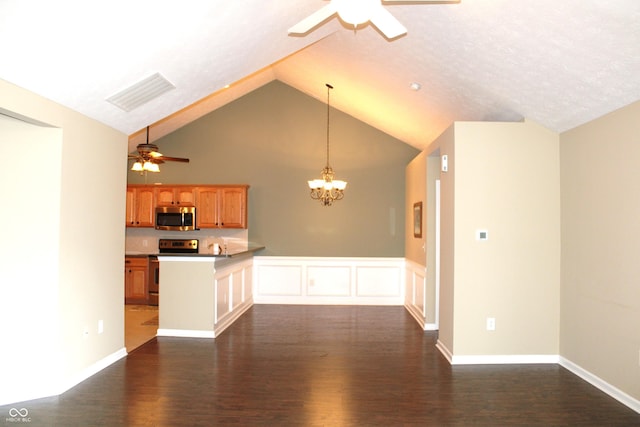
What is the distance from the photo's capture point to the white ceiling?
2.68 m

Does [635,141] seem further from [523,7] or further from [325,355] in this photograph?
[325,355]

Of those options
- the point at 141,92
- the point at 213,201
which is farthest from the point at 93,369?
the point at 213,201

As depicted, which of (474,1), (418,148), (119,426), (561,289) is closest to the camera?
(119,426)

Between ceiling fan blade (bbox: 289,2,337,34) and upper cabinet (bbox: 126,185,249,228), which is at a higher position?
ceiling fan blade (bbox: 289,2,337,34)

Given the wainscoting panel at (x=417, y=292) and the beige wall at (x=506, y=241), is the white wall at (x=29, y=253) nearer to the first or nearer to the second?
Result: the beige wall at (x=506, y=241)

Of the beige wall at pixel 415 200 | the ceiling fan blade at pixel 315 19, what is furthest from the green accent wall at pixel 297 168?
the ceiling fan blade at pixel 315 19

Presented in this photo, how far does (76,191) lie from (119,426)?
6.50 ft

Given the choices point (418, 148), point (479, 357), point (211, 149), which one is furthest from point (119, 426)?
point (418, 148)

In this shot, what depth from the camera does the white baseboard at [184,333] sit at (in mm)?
Result: 5145

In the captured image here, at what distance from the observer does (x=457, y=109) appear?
5.05 m

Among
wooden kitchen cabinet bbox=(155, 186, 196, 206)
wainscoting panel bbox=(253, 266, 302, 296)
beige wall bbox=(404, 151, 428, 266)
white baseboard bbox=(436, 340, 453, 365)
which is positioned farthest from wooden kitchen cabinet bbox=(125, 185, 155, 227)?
white baseboard bbox=(436, 340, 453, 365)

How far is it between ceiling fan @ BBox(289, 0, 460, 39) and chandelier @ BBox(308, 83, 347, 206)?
3.56m

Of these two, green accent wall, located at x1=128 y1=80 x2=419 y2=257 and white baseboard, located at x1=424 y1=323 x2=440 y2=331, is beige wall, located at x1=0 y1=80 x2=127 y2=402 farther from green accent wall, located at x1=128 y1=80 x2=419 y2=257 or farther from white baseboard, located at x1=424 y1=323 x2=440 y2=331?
green accent wall, located at x1=128 y1=80 x2=419 y2=257

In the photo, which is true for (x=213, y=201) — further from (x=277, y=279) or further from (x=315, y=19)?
(x=315, y=19)
